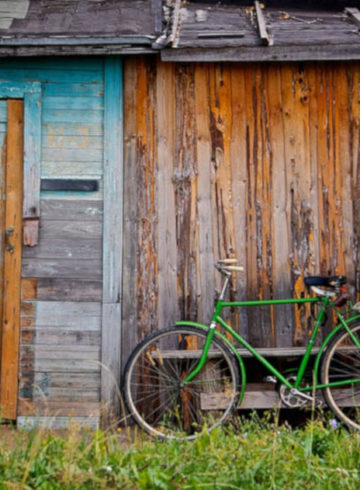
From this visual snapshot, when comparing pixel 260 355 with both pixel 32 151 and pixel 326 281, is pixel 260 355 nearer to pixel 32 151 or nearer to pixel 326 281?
pixel 326 281

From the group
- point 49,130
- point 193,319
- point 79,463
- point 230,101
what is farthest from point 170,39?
point 79,463

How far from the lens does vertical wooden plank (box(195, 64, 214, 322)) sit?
18.9ft

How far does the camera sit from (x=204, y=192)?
19.1ft

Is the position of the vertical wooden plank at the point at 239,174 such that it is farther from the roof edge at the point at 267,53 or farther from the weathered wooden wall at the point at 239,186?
the roof edge at the point at 267,53

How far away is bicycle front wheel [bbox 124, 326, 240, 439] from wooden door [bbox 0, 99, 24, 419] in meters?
1.08

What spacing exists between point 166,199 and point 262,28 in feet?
5.47

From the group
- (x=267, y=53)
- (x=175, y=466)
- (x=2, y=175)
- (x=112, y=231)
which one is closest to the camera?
(x=175, y=466)

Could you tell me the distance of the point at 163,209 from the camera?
19.1 feet

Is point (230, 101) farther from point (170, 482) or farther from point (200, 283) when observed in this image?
point (170, 482)

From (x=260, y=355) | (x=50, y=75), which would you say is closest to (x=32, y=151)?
(x=50, y=75)

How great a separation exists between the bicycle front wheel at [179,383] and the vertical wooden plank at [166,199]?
32cm

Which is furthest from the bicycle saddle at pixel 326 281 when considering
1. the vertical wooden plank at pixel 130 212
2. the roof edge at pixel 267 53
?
the roof edge at pixel 267 53

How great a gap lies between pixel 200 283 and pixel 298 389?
1.22 meters

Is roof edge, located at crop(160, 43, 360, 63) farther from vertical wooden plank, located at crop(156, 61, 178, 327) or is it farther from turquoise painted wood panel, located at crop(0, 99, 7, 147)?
turquoise painted wood panel, located at crop(0, 99, 7, 147)
